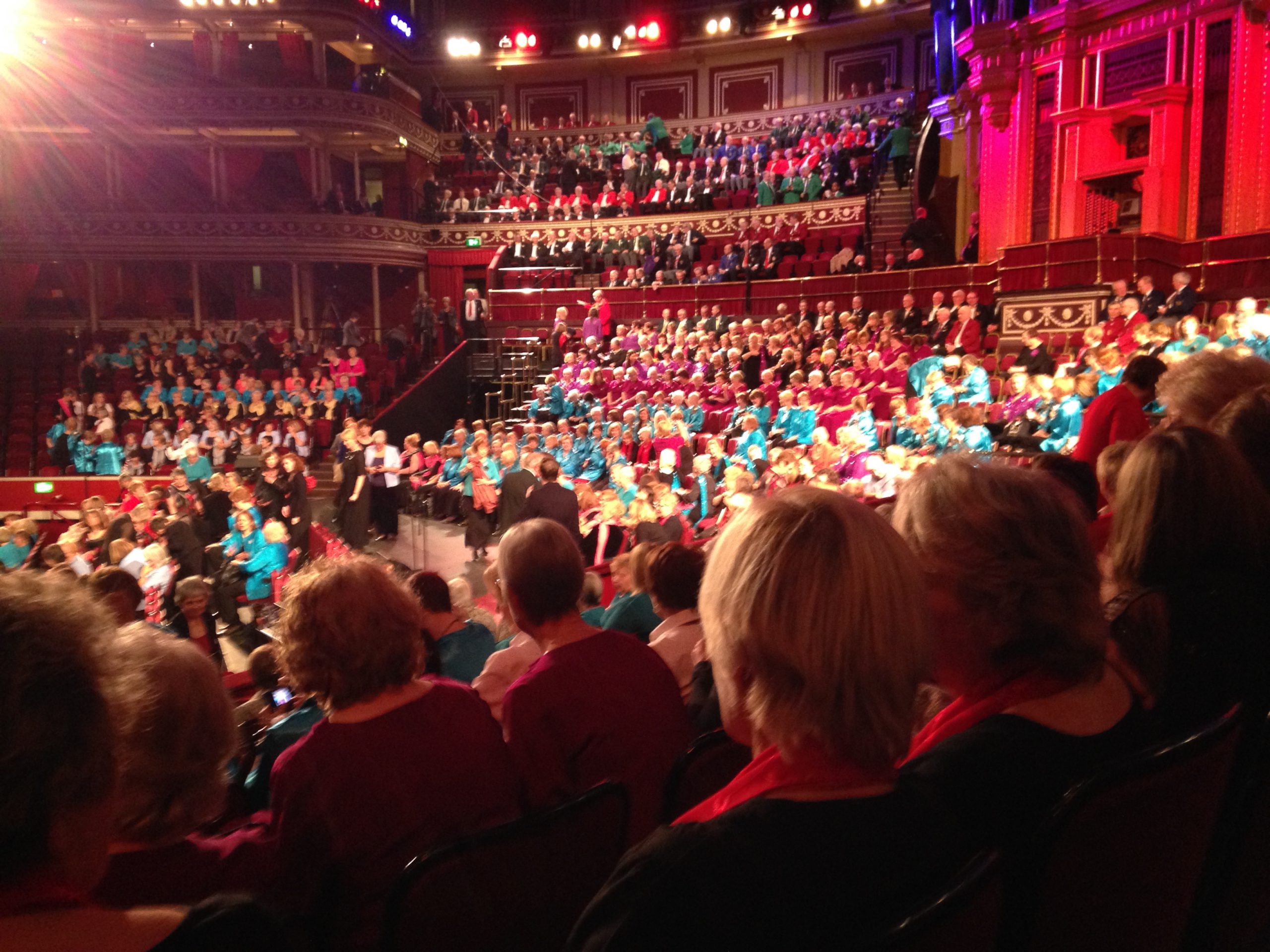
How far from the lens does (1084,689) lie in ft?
4.87

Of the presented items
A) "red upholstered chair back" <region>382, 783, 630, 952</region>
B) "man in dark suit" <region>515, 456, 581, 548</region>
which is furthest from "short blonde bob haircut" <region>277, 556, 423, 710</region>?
"man in dark suit" <region>515, 456, 581, 548</region>

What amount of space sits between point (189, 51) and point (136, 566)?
1991cm

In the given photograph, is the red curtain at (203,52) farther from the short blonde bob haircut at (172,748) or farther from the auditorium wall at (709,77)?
the short blonde bob haircut at (172,748)

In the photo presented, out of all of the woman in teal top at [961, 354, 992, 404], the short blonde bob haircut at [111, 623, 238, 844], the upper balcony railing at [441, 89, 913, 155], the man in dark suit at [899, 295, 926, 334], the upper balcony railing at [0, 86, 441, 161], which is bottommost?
the short blonde bob haircut at [111, 623, 238, 844]

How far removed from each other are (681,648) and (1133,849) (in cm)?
174

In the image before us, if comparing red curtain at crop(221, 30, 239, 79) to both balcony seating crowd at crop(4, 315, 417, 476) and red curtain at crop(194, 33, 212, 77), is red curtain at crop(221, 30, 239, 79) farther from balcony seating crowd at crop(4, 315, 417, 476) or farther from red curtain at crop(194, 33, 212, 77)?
balcony seating crowd at crop(4, 315, 417, 476)

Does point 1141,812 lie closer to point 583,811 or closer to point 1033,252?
point 583,811

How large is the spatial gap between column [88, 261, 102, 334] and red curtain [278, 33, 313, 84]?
652 cm

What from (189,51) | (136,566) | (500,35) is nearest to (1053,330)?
(136,566)

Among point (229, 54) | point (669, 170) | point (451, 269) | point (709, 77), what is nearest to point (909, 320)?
point (669, 170)

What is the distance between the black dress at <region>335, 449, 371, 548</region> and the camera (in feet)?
36.3

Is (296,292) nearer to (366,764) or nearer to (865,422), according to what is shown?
(865,422)

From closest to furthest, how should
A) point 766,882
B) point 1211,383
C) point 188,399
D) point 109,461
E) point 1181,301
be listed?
point 766,882 → point 1211,383 → point 1181,301 → point 109,461 → point 188,399

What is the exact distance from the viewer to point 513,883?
1.51m
